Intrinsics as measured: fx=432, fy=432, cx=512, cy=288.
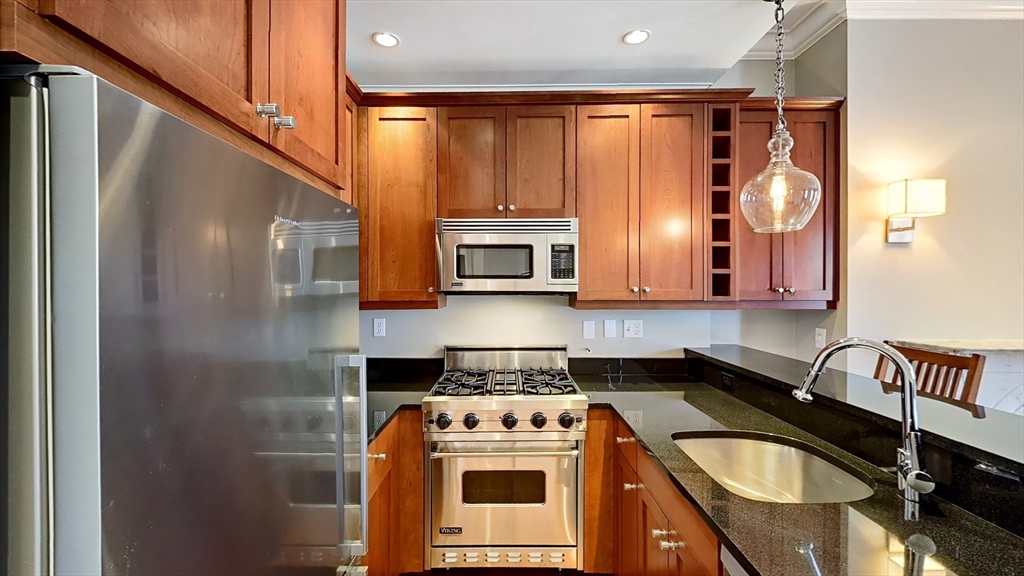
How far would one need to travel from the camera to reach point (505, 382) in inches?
88.3

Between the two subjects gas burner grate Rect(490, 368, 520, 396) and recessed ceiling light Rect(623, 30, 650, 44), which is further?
gas burner grate Rect(490, 368, 520, 396)

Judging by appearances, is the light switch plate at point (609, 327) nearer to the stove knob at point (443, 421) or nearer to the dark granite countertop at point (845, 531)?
the stove knob at point (443, 421)

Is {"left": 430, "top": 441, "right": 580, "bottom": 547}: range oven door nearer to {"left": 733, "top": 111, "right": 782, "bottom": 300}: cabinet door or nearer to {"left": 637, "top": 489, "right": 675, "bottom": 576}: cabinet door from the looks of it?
{"left": 637, "top": 489, "right": 675, "bottom": 576}: cabinet door

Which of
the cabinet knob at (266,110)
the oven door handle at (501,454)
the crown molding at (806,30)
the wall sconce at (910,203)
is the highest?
the crown molding at (806,30)

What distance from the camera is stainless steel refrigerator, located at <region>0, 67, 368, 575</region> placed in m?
0.40

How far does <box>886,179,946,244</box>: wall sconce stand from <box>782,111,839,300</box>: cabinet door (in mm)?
258

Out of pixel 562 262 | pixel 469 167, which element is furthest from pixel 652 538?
pixel 469 167

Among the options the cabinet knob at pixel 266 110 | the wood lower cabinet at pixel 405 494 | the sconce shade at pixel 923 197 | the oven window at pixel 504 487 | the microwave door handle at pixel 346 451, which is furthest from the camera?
the sconce shade at pixel 923 197

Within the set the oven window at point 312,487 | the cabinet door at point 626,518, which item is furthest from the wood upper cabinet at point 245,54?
the cabinet door at point 626,518

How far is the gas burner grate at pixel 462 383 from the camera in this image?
2.07 m

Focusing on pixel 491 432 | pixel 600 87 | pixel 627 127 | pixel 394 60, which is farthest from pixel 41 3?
pixel 600 87

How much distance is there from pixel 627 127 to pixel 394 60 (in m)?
1.26

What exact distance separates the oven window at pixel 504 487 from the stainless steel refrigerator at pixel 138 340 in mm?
1335

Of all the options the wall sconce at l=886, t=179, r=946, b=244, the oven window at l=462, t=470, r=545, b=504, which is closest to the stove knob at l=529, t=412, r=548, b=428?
the oven window at l=462, t=470, r=545, b=504
